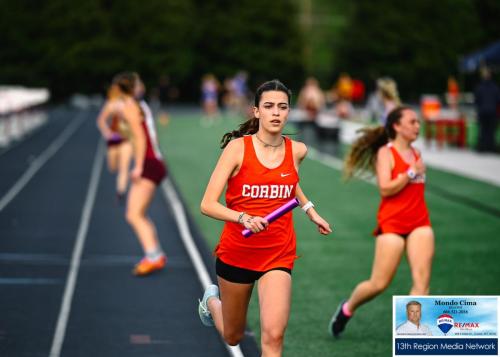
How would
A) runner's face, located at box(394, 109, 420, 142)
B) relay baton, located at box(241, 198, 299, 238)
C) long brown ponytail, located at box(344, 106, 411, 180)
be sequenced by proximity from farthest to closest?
long brown ponytail, located at box(344, 106, 411, 180) → runner's face, located at box(394, 109, 420, 142) → relay baton, located at box(241, 198, 299, 238)

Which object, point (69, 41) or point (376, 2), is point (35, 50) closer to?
point (69, 41)

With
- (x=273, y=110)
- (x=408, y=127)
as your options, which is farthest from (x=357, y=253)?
(x=273, y=110)

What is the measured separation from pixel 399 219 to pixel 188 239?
6.47 metres

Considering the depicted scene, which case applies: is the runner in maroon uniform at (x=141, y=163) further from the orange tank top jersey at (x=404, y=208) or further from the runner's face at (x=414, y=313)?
the runner's face at (x=414, y=313)

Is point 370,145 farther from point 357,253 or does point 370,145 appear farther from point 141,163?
point 357,253

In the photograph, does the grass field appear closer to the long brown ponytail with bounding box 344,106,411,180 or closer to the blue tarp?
the long brown ponytail with bounding box 344,106,411,180

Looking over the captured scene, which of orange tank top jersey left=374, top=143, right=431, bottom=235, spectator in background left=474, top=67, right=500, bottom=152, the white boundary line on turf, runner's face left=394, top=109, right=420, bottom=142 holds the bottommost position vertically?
the white boundary line on turf

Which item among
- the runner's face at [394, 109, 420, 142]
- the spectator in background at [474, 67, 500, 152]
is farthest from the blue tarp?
the runner's face at [394, 109, 420, 142]

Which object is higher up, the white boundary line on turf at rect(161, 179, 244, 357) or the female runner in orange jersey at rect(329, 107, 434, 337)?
the female runner in orange jersey at rect(329, 107, 434, 337)

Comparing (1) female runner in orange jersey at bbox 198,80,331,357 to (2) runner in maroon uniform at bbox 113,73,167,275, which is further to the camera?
(2) runner in maroon uniform at bbox 113,73,167,275

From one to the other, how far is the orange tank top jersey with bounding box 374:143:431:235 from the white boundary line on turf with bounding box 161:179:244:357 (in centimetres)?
149

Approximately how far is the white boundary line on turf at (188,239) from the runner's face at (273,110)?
239 centimetres

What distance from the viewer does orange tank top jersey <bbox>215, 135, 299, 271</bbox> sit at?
6281 mm

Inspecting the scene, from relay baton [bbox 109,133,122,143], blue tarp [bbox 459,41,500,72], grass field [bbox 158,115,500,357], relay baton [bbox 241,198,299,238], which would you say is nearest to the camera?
relay baton [bbox 241,198,299,238]
